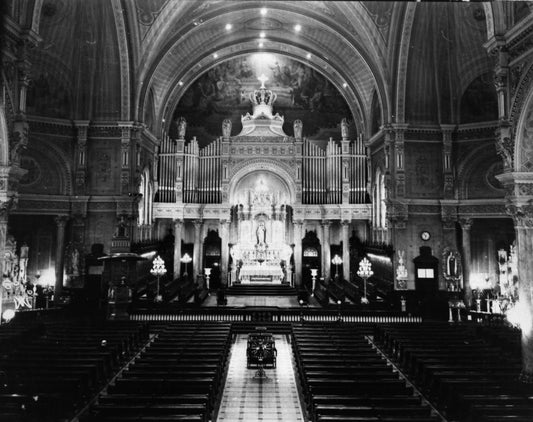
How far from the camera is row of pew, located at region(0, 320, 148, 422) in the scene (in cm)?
880

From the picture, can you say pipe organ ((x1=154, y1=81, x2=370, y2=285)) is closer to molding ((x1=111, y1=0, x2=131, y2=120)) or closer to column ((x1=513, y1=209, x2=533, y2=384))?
molding ((x1=111, y1=0, x2=131, y2=120))

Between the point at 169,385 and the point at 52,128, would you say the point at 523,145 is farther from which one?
the point at 52,128

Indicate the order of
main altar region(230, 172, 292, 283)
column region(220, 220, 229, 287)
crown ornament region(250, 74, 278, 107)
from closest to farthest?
1. main altar region(230, 172, 292, 283)
2. column region(220, 220, 229, 287)
3. crown ornament region(250, 74, 278, 107)

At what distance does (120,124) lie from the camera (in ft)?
87.8

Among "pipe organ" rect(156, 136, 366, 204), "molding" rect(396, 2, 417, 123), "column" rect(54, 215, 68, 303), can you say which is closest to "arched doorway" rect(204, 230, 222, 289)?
"pipe organ" rect(156, 136, 366, 204)

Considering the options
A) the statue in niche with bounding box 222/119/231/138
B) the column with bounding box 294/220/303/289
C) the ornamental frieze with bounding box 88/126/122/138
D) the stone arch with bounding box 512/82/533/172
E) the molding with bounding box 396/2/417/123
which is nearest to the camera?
the stone arch with bounding box 512/82/533/172

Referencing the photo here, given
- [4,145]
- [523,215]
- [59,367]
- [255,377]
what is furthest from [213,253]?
[523,215]

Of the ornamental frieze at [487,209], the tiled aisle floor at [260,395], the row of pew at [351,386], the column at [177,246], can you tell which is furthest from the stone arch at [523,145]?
the column at [177,246]

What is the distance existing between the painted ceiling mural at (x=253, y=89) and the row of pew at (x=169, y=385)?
24417mm

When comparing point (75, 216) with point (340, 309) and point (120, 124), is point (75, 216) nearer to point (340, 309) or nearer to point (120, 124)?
point (120, 124)

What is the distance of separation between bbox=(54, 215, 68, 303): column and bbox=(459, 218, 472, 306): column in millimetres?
23036

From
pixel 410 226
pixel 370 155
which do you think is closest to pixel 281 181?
pixel 370 155

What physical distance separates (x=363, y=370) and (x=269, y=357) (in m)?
4.14

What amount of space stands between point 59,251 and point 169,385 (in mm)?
18565
